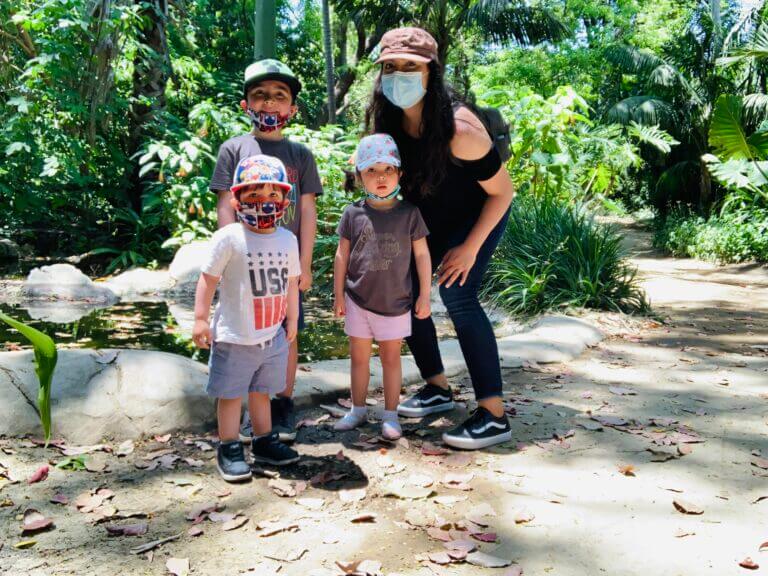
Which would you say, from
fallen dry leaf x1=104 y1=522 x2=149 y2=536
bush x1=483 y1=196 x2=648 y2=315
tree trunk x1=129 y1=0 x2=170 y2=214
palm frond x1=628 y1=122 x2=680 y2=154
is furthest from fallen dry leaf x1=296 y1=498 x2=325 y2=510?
palm frond x1=628 y1=122 x2=680 y2=154

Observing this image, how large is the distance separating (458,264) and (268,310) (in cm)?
84

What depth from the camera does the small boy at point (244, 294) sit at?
8.21 ft

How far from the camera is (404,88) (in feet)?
9.13

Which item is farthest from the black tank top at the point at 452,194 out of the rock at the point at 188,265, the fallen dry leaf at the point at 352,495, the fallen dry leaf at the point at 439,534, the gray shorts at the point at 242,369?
the rock at the point at 188,265

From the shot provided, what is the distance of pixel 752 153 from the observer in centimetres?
1102

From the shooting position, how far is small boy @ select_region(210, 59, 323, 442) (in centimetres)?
284

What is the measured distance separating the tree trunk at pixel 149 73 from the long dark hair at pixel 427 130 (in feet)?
22.7

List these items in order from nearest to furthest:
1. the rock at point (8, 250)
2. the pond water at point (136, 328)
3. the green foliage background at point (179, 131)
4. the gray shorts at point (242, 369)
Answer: the gray shorts at point (242, 369)
the pond water at point (136, 328)
the green foliage background at point (179, 131)
the rock at point (8, 250)

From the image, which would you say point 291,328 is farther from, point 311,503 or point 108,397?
point 108,397

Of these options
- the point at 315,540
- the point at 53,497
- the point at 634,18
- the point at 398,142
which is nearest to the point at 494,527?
the point at 315,540

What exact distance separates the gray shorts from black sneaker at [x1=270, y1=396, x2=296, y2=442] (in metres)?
0.37

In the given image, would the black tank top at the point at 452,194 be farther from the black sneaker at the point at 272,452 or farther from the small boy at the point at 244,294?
the black sneaker at the point at 272,452

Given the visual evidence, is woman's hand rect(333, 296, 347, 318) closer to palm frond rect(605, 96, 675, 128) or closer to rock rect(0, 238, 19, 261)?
rock rect(0, 238, 19, 261)

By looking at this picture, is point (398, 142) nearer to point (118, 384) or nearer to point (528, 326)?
point (118, 384)
